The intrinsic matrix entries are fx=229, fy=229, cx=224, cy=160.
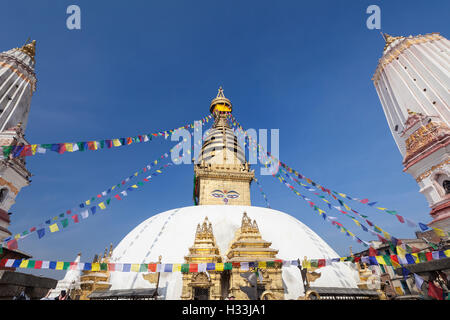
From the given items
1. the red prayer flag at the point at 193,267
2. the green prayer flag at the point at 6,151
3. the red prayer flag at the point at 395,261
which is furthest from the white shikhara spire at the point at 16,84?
the red prayer flag at the point at 395,261

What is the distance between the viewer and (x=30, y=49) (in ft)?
52.7

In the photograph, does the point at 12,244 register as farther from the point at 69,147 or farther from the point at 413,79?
the point at 413,79

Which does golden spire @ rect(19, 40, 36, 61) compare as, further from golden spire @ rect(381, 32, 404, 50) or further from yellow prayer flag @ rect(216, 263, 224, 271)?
golden spire @ rect(381, 32, 404, 50)

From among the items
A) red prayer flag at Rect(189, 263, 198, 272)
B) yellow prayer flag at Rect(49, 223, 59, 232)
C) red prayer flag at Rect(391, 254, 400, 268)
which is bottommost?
red prayer flag at Rect(189, 263, 198, 272)

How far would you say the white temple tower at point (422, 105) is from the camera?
10477 mm

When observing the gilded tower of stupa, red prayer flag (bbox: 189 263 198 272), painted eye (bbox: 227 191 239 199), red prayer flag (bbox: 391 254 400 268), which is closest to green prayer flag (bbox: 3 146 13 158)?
red prayer flag (bbox: 189 263 198 272)

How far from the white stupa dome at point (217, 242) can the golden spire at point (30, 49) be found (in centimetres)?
1438

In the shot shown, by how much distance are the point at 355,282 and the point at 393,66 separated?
14.9m

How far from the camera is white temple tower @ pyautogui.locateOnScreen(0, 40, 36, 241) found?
10711mm

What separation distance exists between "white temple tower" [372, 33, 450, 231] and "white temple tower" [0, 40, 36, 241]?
18324mm
